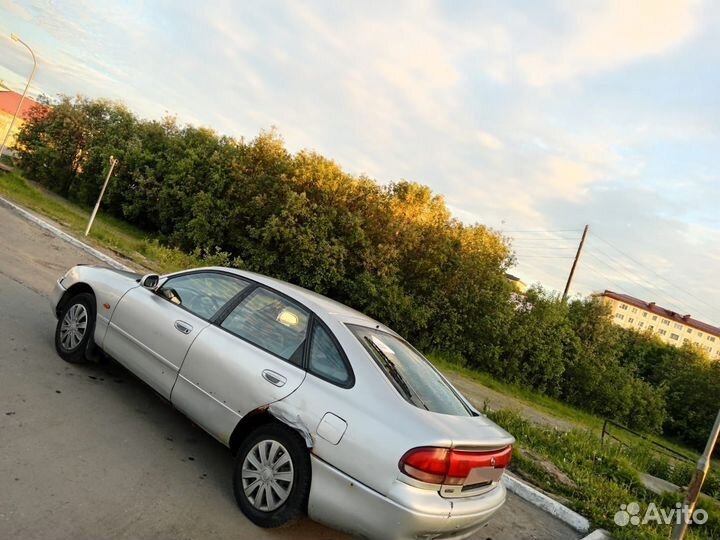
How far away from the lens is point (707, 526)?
5.87 metres

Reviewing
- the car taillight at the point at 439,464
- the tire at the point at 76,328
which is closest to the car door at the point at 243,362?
the car taillight at the point at 439,464

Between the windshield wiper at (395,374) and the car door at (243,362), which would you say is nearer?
the windshield wiper at (395,374)

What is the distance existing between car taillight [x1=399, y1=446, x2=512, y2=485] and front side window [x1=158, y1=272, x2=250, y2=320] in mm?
→ 2040

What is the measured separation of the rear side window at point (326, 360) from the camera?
3358 millimetres

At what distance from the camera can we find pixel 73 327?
5062mm

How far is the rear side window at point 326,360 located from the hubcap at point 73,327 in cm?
267

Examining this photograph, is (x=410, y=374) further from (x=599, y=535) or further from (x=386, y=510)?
(x=599, y=535)

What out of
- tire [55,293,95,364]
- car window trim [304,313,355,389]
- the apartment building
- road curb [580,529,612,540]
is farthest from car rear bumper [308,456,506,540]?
the apartment building

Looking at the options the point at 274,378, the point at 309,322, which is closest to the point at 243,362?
the point at 274,378

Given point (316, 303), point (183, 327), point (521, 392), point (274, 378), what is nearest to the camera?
point (274, 378)

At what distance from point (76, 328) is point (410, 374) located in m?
3.39

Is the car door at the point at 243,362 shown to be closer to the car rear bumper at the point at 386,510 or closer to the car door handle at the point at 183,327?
the car door handle at the point at 183,327

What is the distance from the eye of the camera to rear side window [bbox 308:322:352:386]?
336 cm

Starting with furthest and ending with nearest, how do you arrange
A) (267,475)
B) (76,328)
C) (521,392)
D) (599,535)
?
(521,392) < (76,328) < (599,535) < (267,475)
